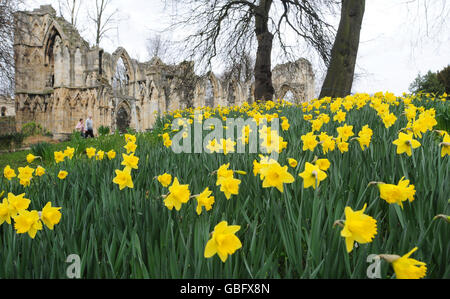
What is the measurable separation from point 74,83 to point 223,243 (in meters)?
19.8

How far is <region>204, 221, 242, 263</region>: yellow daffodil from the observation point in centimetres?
69

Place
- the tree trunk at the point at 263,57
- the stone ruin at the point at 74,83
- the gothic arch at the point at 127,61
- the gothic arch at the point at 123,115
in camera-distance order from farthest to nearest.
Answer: the gothic arch at the point at 127,61, the gothic arch at the point at 123,115, the stone ruin at the point at 74,83, the tree trunk at the point at 263,57

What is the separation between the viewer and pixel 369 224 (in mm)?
675

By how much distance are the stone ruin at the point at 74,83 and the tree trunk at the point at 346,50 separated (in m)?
8.25

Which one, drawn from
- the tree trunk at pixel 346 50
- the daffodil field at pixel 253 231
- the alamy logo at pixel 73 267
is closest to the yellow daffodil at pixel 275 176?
the daffodil field at pixel 253 231

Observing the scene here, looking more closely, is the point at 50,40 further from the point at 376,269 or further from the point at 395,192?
the point at 376,269

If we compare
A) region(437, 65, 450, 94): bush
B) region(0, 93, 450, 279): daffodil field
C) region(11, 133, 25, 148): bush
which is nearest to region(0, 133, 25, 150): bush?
region(11, 133, 25, 148): bush

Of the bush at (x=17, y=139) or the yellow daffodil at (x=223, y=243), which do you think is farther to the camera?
the bush at (x=17, y=139)

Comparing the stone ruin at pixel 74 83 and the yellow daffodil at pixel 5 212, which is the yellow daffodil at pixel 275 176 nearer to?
the yellow daffodil at pixel 5 212

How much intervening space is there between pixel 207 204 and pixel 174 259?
288 millimetres

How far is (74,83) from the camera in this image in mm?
17781

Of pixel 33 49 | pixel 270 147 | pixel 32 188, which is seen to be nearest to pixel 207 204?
pixel 270 147

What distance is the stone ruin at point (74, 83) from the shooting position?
57.9ft

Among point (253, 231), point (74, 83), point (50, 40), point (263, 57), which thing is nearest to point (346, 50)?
point (263, 57)
